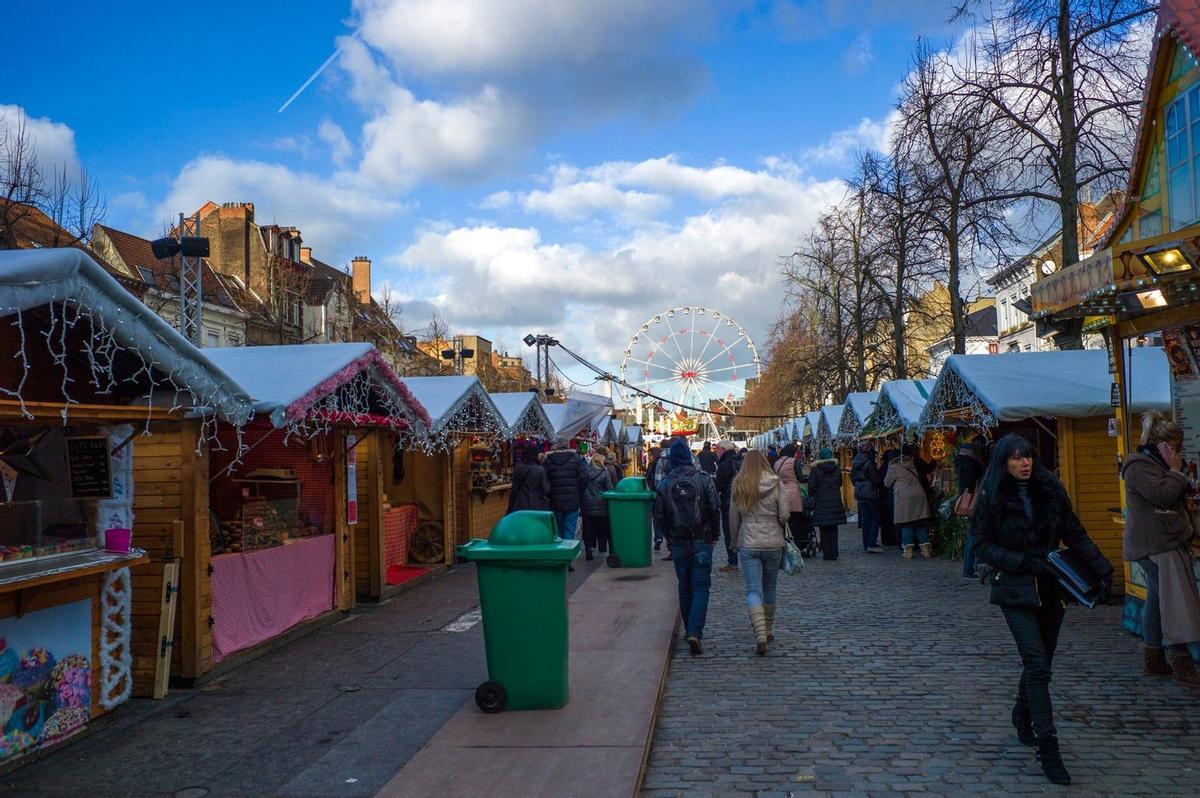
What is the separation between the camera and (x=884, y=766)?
5355 millimetres

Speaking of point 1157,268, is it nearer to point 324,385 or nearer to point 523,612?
point 523,612

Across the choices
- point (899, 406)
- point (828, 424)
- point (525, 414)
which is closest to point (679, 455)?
point (899, 406)

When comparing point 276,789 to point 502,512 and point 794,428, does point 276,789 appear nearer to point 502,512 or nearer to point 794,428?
point 502,512

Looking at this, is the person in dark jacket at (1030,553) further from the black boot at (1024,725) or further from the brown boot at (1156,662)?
the brown boot at (1156,662)

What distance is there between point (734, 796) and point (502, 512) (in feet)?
49.4

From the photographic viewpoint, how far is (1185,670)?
6961 millimetres

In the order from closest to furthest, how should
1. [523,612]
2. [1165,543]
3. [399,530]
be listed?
[523,612], [1165,543], [399,530]

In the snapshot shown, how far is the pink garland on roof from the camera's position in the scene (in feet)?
28.0

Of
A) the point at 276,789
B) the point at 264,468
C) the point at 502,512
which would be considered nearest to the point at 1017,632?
the point at 276,789

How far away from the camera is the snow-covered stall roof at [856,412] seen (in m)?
23.1

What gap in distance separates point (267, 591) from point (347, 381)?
2.27m

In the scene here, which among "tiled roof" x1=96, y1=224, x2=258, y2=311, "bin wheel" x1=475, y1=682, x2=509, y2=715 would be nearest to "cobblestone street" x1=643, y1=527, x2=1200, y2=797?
"bin wheel" x1=475, y1=682, x2=509, y2=715

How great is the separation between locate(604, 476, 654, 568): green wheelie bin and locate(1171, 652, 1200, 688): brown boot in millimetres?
8405

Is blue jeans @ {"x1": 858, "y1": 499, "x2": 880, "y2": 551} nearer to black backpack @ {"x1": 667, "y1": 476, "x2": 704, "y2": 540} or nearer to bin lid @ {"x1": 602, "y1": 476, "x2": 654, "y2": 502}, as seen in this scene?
bin lid @ {"x1": 602, "y1": 476, "x2": 654, "y2": 502}
